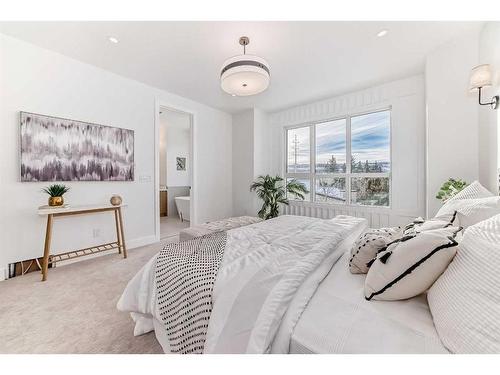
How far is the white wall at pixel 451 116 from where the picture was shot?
2.33 meters

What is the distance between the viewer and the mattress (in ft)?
2.24

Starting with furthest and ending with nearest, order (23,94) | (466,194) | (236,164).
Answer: (236,164)
(23,94)
(466,194)

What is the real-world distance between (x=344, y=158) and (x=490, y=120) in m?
2.01

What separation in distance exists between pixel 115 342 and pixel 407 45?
389cm

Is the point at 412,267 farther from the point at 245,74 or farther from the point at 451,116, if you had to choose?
the point at 451,116

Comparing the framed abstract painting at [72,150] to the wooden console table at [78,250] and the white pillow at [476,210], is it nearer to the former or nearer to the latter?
the wooden console table at [78,250]

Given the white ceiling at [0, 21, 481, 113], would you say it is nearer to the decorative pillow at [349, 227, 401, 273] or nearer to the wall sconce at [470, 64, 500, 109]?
the wall sconce at [470, 64, 500, 109]

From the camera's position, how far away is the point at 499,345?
1.81 ft

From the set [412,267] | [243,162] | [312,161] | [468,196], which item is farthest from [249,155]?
[412,267]

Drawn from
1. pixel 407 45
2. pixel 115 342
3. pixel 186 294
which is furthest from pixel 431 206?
pixel 115 342

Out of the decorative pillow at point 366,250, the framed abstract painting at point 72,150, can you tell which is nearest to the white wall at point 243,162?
the framed abstract painting at point 72,150

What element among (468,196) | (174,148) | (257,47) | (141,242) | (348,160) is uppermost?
(257,47)

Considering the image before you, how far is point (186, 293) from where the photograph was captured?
1084 mm
